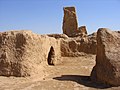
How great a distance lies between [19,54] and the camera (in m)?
9.87

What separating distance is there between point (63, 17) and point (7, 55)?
15.0 meters

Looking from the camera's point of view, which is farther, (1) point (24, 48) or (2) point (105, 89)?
(1) point (24, 48)

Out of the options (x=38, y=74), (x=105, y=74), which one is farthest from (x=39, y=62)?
(x=105, y=74)

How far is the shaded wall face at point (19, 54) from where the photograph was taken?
9703 millimetres

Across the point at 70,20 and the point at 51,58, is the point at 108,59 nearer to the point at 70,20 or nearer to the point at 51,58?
the point at 51,58

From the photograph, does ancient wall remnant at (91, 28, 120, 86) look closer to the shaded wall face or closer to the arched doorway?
the shaded wall face

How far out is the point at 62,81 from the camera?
9.12 m

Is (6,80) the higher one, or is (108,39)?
(108,39)

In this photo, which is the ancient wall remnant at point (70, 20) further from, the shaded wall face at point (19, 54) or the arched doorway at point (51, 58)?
the shaded wall face at point (19, 54)

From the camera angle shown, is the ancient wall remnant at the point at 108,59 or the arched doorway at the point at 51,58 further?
the arched doorway at the point at 51,58

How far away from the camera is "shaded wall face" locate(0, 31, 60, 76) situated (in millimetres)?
9703

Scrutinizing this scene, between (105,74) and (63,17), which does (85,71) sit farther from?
(63,17)

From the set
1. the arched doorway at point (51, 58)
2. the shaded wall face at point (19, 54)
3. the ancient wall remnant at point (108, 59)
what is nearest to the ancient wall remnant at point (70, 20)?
the arched doorway at point (51, 58)

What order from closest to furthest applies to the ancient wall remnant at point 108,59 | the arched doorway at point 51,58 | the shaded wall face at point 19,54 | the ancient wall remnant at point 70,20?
1. the ancient wall remnant at point 108,59
2. the shaded wall face at point 19,54
3. the arched doorway at point 51,58
4. the ancient wall remnant at point 70,20
